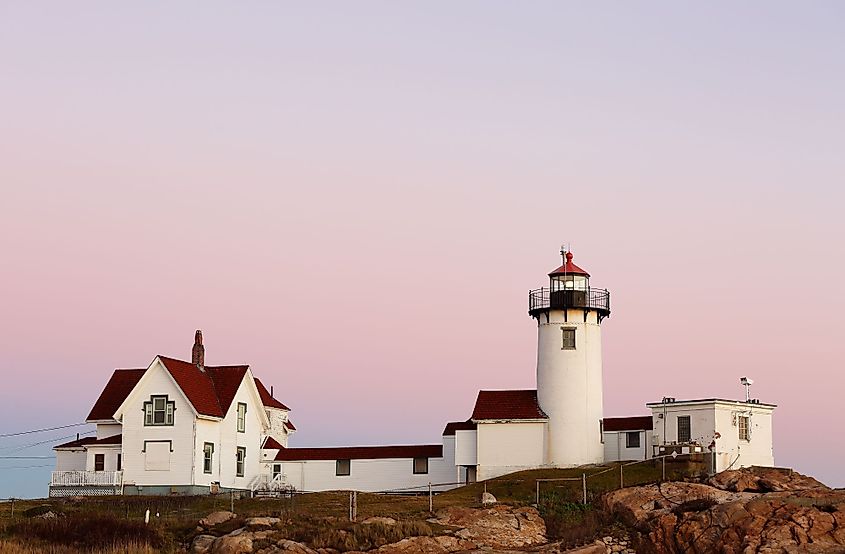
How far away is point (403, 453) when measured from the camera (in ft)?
216

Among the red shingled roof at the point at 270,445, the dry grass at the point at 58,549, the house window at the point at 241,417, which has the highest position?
the house window at the point at 241,417

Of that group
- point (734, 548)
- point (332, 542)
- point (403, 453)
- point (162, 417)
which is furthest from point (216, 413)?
point (734, 548)

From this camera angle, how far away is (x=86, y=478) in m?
62.2

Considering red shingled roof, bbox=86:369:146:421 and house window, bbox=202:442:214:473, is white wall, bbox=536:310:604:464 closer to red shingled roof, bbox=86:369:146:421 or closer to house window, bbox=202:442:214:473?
house window, bbox=202:442:214:473

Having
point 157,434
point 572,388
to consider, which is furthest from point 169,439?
point 572,388

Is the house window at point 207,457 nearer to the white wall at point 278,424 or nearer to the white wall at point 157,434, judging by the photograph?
the white wall at point 157,434

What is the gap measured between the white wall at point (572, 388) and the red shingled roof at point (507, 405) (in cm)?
55

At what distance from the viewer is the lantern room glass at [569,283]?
65.8 meters

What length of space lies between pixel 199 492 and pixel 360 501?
1048 centimetres

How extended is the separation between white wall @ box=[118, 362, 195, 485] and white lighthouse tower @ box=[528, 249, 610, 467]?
18.0 metres

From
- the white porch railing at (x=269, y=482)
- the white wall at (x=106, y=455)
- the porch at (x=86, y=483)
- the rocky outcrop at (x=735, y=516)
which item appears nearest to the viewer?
the rocky outcrop at (x=735, y=516)

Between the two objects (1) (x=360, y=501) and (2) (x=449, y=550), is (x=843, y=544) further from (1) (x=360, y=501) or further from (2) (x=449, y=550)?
(1) (x=360, y=501)

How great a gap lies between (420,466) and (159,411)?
13.7 meters

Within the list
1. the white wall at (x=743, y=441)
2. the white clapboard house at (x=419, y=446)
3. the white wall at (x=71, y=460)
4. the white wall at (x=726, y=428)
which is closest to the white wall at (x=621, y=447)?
the white clapboard house at (x=419, y=446)
